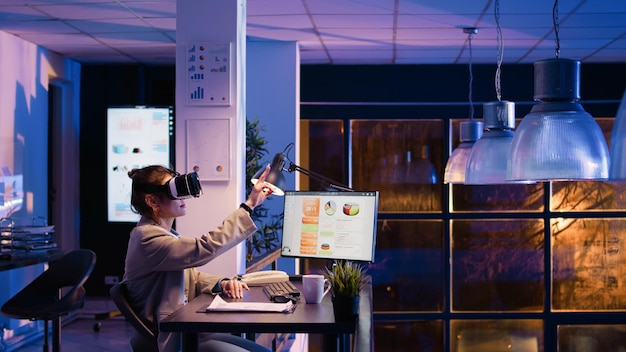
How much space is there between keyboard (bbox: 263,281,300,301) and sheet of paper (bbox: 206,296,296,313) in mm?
146

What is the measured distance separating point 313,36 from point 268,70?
608mm

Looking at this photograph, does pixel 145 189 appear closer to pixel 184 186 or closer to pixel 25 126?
pixel 184 186

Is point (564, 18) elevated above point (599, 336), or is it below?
above

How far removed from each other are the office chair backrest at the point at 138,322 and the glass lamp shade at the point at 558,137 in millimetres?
1477

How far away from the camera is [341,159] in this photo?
28.9ft

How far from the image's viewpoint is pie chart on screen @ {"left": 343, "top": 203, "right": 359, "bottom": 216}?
3.91 m

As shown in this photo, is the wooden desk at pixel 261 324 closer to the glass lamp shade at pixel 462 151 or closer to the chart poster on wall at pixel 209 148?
the chart poster on wall at pixel 209 148

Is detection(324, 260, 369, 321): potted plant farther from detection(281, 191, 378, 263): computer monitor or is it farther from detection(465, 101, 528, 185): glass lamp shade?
detection(465, 101, 528, 185): glass lamp shade

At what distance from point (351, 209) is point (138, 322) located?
128 cm

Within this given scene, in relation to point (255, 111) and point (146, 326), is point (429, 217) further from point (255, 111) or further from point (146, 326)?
point (146, 326)

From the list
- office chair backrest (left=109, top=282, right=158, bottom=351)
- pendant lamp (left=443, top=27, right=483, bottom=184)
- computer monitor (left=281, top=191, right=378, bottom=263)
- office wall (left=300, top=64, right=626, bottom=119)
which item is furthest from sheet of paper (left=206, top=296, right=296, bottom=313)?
office wall (left=300, top=64, right=626, bottom=119)

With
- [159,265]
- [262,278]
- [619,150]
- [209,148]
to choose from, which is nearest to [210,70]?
[209,148]

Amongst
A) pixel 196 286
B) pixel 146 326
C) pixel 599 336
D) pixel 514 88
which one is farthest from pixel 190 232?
pixel 599 336

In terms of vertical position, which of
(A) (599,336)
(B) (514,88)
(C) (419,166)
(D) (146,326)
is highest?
(B) (514,88)
